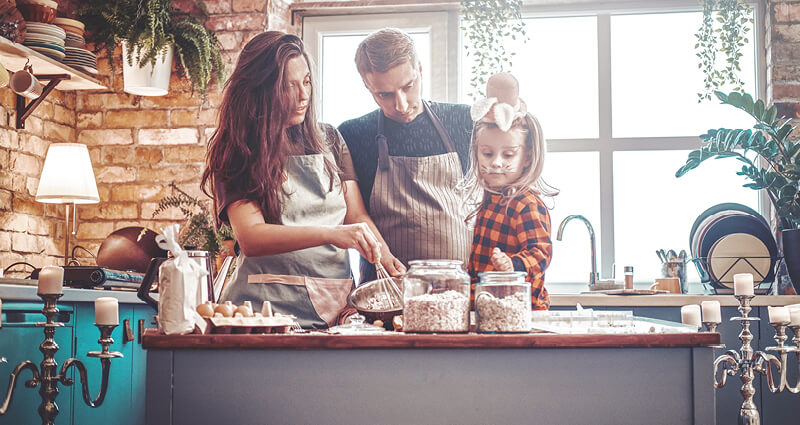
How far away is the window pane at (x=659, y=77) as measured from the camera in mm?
3609

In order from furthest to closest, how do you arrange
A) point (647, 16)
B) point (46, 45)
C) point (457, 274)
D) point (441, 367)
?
point (647, 16) → point (46, 45) → point (457, 274) → point (441, 367)

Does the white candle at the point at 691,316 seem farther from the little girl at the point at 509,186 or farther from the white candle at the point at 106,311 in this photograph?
the white candle at the point at 106,311

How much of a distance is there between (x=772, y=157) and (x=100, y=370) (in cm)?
263

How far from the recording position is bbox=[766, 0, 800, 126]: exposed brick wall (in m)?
3.41

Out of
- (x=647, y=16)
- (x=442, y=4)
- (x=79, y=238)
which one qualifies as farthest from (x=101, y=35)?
(x=647, y=16)

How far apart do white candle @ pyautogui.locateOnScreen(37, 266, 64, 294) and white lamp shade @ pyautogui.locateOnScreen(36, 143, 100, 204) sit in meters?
1.56

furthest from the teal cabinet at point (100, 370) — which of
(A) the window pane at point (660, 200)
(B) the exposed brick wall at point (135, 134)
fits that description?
(A) the window pane at point (660, 200)

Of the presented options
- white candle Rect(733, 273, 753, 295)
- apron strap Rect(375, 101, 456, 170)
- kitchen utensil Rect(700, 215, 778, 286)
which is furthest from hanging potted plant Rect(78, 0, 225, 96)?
white candle Rect(733, 273, 753, 295)

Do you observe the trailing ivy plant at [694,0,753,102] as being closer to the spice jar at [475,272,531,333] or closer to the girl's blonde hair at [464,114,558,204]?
the girl's blonde hair at [464,114,558,204]

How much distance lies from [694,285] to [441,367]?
248 centimetres

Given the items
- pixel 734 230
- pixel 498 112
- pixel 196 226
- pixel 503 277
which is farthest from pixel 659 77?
pixel 503 277

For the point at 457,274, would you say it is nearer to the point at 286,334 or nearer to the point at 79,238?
the point at 286,334

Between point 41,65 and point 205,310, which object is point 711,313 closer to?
point 205,310

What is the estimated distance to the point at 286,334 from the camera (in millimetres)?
1417
